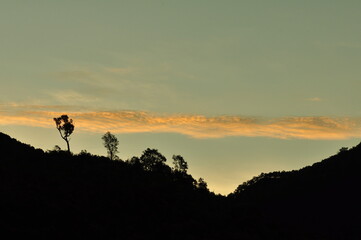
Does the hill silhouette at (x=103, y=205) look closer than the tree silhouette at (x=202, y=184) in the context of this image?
Yes

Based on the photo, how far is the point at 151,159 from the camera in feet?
478

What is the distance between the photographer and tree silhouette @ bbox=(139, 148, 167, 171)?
14500cm

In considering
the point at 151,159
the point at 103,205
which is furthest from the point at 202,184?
the point at 103,205

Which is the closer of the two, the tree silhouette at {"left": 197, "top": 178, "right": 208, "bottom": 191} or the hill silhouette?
the hill silhouette

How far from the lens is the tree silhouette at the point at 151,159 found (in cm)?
14500

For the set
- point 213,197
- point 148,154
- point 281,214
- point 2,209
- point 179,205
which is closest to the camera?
point 2,209

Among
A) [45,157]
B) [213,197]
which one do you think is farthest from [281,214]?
[45,157]

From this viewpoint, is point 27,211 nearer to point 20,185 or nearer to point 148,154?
point 20,185

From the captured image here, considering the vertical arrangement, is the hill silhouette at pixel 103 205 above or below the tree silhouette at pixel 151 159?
below

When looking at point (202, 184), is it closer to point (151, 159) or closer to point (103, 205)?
point (151, 159)

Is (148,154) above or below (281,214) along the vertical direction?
above

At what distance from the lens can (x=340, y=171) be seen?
198875mm

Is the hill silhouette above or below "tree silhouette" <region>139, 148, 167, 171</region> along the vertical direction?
below

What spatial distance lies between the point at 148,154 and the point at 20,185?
56065 mm
